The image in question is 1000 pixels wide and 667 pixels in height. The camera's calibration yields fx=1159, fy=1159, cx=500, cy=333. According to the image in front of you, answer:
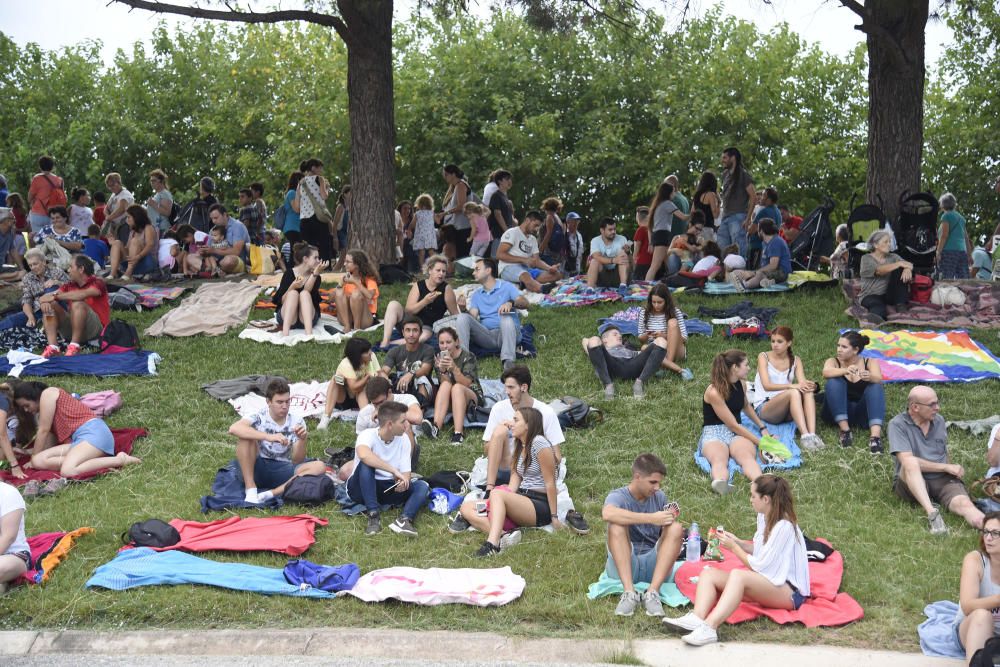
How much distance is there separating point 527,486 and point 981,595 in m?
3.13

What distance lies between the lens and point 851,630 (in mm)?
6566

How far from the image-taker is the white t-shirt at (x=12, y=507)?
7328mm

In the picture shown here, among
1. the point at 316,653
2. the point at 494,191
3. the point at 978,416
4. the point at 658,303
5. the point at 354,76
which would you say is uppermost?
the point at 354,76

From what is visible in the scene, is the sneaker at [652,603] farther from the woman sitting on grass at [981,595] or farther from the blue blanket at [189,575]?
the blue blanket at [189,575]

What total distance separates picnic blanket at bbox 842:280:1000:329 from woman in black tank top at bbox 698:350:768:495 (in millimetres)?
4207

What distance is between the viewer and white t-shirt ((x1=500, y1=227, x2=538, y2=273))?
14.6 meters

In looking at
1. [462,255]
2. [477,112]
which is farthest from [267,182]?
[462,255]

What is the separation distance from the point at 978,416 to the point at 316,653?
21.6ft

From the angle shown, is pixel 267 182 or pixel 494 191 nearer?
pixel 494 191

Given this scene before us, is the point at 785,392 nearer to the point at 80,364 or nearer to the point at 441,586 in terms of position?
Answer: the point at 441,586

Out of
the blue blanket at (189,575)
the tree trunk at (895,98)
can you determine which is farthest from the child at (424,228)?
the blue blanket at (189,575)

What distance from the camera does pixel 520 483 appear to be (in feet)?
27.0

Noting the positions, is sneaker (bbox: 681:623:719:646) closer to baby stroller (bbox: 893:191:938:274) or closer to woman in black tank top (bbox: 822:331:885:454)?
woman in black tank top (bbox: 822:331:885:454)

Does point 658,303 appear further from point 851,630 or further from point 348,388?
point 851,630
